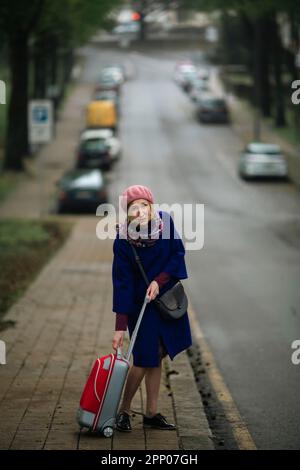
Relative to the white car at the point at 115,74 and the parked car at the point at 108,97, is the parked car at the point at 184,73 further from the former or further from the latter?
the parked car at the point at 108,97

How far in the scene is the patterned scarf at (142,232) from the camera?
26.5ft

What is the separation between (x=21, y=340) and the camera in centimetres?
1267

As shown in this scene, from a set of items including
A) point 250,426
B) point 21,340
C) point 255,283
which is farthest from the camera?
point 255,283

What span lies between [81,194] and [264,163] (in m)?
11.2

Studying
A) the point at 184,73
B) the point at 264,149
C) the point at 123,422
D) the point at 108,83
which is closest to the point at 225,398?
the point at 123,422

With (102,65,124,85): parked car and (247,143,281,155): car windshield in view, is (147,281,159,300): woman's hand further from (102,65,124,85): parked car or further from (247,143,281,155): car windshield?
(102,65,124,85): parked car

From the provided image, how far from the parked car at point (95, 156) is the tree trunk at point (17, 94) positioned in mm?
4859

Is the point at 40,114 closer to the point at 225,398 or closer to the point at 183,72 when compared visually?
the point at 225,398

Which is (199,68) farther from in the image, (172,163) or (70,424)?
(70,424)

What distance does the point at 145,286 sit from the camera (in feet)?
27.3

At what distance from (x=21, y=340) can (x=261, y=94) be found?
54.5 m

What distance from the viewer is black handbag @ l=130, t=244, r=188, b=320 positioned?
8215 mm

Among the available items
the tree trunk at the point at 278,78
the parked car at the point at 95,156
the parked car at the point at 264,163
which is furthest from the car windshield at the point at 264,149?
the tree trunk at the point at 278,78
